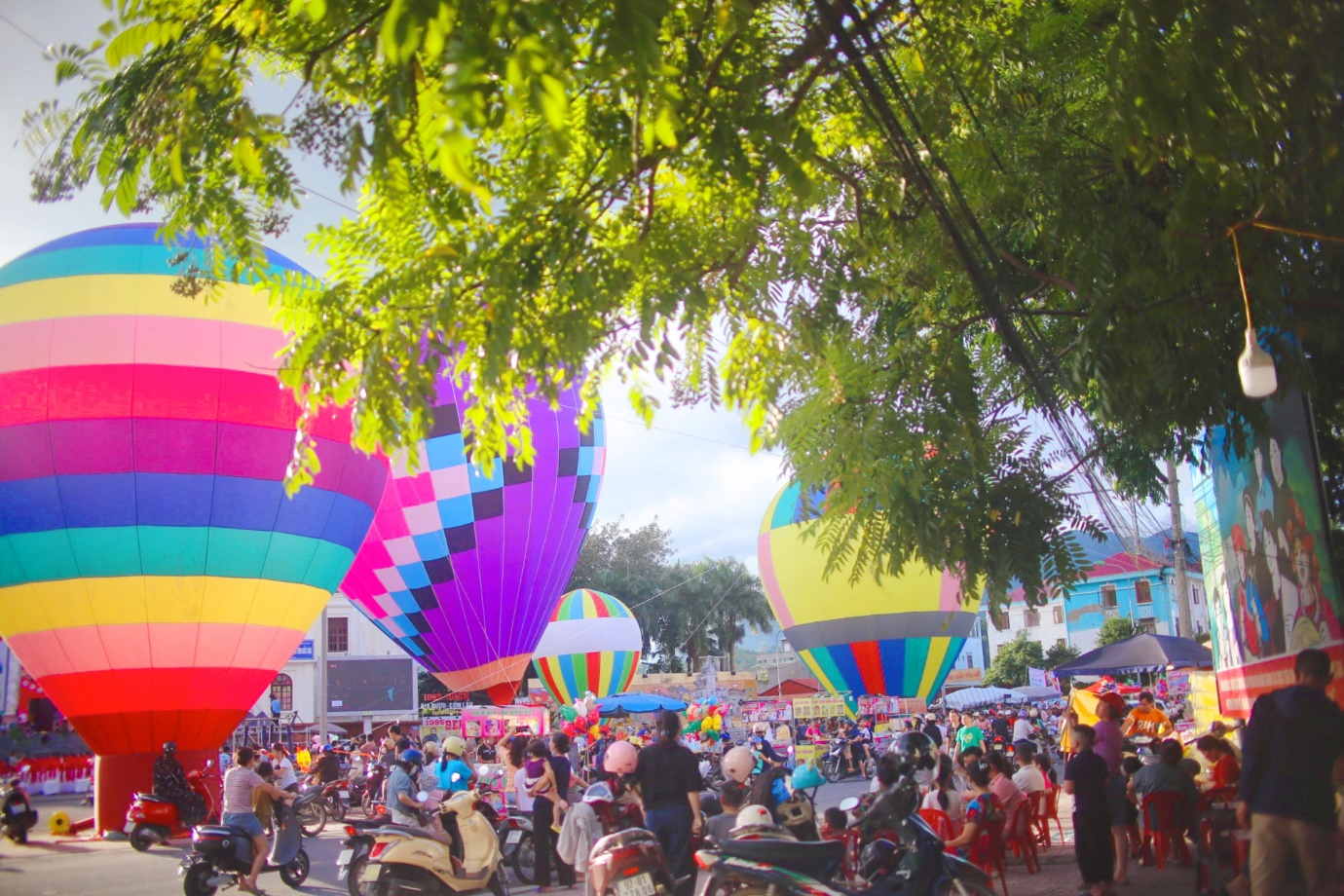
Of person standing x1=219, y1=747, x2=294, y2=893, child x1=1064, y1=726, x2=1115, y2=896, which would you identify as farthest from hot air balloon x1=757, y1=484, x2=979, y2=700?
child x1=1064, y1=726, x2=1115, y2=896

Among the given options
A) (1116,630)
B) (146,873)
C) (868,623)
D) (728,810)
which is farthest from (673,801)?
(1116,630)

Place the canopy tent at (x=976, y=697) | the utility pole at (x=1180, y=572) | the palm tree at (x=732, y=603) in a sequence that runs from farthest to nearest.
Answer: the palm tree at (x=732, y=603) → the canopy tent at (x=976, y=697) → the utility pole at (x=1180, y=572)

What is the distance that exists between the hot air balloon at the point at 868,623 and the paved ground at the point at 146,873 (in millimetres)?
10261

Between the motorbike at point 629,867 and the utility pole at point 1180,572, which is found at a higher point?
the utility pole at point 1180,572

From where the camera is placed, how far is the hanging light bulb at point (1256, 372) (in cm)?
591

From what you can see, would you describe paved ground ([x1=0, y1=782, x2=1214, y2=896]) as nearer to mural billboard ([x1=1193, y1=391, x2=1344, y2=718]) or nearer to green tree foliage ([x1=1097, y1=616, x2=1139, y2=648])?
mural billboard ([x1=1193, y1=391, x2=1344, y2=718])

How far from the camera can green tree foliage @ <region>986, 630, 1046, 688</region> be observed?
198 ft

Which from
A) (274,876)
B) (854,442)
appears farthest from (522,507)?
(854,442)

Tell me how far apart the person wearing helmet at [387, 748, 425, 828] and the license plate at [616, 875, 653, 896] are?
2827mm

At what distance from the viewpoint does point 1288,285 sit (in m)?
7.06

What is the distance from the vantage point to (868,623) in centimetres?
2792

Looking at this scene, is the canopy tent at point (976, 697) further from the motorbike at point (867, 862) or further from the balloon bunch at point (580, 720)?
the motorbike at point (867, 862)

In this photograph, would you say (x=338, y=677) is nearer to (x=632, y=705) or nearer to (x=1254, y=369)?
(x=632, y=705)

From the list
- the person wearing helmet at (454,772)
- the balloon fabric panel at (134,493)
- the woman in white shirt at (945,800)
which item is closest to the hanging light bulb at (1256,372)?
the woman in white shirt at (945,800)
